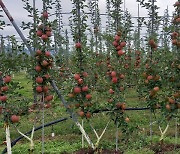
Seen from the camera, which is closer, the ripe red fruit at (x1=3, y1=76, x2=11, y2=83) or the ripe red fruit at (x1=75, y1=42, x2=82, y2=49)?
the ripe red fruit at (x1=3, y1=76, x2=11, y2=83)

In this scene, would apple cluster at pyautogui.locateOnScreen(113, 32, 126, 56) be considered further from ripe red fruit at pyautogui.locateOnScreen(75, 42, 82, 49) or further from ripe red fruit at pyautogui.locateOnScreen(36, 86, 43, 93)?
ripe red fruit at pyautogui.locateOnScreen(36, 86, 43, 93)

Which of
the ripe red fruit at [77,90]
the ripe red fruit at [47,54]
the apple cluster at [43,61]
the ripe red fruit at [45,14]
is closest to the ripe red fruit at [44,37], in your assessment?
the apple cluster at [43,61]

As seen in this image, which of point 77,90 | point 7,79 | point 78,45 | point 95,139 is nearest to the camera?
point 7,79

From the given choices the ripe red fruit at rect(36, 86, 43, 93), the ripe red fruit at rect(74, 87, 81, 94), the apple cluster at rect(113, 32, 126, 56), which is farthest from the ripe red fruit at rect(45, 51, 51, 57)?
the apple cluster at rect(113, 32, 126, 56)

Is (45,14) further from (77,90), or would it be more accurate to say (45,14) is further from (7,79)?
(77,90)

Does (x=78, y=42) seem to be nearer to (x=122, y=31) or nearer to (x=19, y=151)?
(x=122, y=31)

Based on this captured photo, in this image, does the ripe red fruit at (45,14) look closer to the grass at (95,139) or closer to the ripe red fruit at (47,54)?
the ripe red fruit at (47,54)

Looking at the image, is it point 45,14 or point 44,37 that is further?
point 45,14

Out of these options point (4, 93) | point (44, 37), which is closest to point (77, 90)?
point (44, 37)

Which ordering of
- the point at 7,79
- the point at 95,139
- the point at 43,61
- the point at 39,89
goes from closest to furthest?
the point at 7,79
the point at 43,61
the point at 39,89
the point at 95,139

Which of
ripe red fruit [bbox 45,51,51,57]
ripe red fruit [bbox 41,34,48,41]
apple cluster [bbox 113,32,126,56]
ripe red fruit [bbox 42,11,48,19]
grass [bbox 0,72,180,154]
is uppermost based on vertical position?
ripe red fruit [bbox 42,11,48,19]

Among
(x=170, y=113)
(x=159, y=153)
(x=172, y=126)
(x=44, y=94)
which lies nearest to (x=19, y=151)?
(x=44, y=94)

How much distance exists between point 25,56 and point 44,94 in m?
1.01

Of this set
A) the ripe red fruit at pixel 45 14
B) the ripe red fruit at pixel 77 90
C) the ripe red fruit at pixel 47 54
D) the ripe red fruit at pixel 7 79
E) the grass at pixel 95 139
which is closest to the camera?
the ripe red fruit at pixel 7 79
